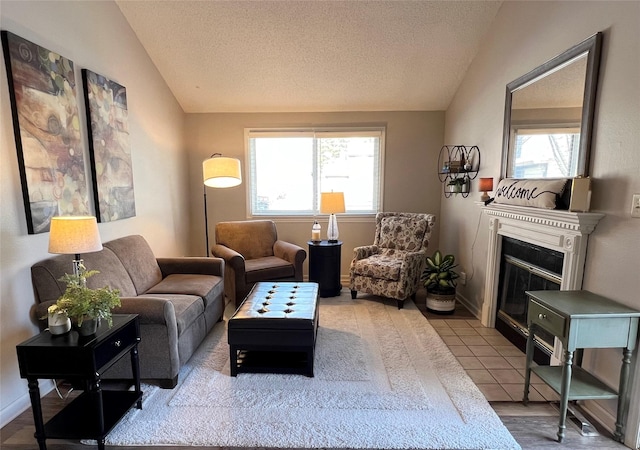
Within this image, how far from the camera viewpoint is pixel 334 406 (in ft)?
6.54

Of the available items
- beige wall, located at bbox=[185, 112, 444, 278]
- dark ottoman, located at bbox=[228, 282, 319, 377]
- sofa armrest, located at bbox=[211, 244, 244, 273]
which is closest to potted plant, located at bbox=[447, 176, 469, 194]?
beige wall, located at bbox=[185, 112, 444, 278]

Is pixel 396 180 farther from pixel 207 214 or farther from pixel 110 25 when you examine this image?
pixel 110 25

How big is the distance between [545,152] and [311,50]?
2397 millimetres

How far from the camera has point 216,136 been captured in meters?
4.46

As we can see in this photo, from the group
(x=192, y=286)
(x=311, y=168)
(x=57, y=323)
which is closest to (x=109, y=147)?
(x=192, y=286)

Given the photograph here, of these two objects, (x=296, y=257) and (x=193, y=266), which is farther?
(x=296, y=257)

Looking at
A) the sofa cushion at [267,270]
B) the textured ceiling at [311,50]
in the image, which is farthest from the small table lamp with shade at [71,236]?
the textured ceiling at [311,50]

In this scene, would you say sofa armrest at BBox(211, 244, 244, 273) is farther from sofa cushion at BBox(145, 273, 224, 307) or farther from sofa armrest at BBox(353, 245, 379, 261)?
sofa armrest at BBox(353, 245, 379, 261)

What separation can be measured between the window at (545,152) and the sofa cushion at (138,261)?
330cm

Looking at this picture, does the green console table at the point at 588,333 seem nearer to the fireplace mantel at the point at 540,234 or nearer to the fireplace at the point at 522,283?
the fireplace mantel at the point at 540,234

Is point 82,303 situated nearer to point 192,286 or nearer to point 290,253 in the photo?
point 192,286

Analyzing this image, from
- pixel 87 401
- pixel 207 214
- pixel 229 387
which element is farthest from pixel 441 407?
pixel 207 214

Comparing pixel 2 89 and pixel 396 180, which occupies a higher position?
pixel 2 89

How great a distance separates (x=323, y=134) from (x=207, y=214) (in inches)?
76.2
